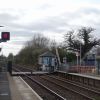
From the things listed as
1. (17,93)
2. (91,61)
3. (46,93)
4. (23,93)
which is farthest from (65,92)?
(91,61)

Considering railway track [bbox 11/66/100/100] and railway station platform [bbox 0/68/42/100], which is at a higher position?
railway station platform [bbox 0/68/42/100]

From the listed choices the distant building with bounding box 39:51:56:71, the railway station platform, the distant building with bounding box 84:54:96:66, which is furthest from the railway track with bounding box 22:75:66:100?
the distant building with bounding box 39:51:56:71

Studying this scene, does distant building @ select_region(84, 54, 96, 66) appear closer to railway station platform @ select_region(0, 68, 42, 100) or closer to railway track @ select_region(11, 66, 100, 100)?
railway track @ select_region(11, 66, 100, 100)

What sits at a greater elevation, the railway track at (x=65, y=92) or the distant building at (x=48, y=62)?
the distant building at (x=48, y=62)

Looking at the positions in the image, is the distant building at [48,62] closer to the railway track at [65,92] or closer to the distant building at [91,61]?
the distant building at [91,61]

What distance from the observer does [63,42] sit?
94.4 m

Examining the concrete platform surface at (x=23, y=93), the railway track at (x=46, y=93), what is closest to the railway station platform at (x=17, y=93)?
the concrete platform surface at (x=23, y=93)

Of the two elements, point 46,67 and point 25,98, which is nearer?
point 25,98

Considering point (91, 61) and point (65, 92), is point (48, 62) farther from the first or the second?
point (65, 92)

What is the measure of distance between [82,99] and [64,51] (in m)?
68.4

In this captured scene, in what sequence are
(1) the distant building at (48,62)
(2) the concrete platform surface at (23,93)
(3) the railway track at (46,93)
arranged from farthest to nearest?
(1) the distant building at (48,62) → (3) the railway track at (46,93) → (2) the concrete platform surface at (23,93)

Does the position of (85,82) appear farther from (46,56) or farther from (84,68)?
(46,56)

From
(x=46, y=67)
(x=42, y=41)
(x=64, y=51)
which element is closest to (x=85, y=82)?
(x=46, y=67)

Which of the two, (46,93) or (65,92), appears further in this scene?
(65,92)
